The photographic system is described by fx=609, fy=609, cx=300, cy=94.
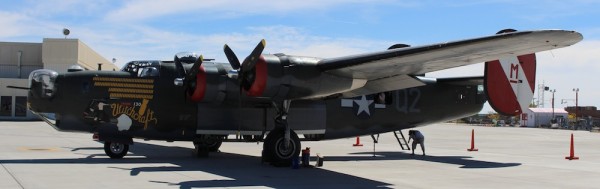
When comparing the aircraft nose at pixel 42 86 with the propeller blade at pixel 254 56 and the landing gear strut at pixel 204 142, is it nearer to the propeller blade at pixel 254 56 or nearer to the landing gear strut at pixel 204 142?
the landing gear strut at pixel 204 142

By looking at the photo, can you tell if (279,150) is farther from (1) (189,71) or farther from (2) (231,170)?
(1) (189,71)

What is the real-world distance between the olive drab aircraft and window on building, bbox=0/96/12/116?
164 ft

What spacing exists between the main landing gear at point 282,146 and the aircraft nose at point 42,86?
615 centimetres

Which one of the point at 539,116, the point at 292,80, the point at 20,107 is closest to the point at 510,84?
the point at 292,80

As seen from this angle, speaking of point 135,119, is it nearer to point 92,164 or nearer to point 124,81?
point 124,81

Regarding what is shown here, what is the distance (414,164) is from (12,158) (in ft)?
37.2

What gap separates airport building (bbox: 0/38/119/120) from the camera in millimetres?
61219

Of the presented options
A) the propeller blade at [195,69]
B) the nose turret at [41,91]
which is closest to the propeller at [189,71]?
the propeller blade at [195,69]

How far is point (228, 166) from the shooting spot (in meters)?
16.0

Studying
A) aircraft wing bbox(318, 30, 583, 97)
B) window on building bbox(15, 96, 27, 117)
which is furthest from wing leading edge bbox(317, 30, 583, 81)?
window on building bbox(15, 96, 27, 117)

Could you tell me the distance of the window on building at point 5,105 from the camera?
62.3 meters

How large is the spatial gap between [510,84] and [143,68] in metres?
10.5

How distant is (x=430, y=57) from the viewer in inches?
523

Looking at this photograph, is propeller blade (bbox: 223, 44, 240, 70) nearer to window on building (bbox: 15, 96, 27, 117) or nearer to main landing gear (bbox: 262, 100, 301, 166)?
main landing gear (bbox: 262, 100, 301, 166)
